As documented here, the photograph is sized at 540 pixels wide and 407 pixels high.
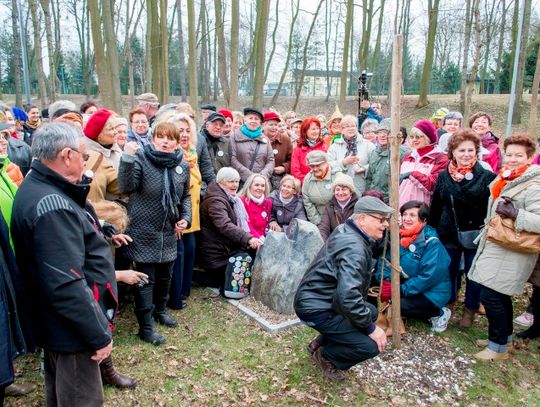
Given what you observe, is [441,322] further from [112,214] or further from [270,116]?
[270,116]

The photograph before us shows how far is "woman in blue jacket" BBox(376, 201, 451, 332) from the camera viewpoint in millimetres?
4262

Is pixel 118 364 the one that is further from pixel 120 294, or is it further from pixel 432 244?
pixel 432 244

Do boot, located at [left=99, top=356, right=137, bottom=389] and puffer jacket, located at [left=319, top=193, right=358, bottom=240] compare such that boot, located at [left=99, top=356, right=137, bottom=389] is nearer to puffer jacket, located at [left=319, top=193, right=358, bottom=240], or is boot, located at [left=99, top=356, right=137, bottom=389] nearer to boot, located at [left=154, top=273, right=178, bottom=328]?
boot, located at [left=154, top=273, right=178, bottom=328]

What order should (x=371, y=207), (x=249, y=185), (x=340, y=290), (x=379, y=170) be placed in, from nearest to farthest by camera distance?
(x=340, y=290) < (x=371, y=207) < (x=249, y=185) < (x=379, y=170)

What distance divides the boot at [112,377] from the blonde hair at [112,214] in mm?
1100

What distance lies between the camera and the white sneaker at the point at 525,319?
4.62 meters

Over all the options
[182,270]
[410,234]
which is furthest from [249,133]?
[410,234]

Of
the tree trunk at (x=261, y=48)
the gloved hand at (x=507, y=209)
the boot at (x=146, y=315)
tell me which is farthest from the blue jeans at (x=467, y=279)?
the tree trunk at (x=261, y=48)

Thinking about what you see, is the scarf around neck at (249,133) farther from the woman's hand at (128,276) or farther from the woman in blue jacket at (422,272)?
the woman's hand at (128,276)

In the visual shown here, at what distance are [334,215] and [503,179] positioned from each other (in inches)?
72.3

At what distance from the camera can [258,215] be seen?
5258 millimetres

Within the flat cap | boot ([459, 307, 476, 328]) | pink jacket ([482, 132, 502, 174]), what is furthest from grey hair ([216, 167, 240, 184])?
pink jacket ([482, 132, 502, 174])

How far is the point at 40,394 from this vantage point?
10.8 ft

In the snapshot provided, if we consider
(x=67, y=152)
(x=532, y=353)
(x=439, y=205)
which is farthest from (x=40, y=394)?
(x=532, y=353)
